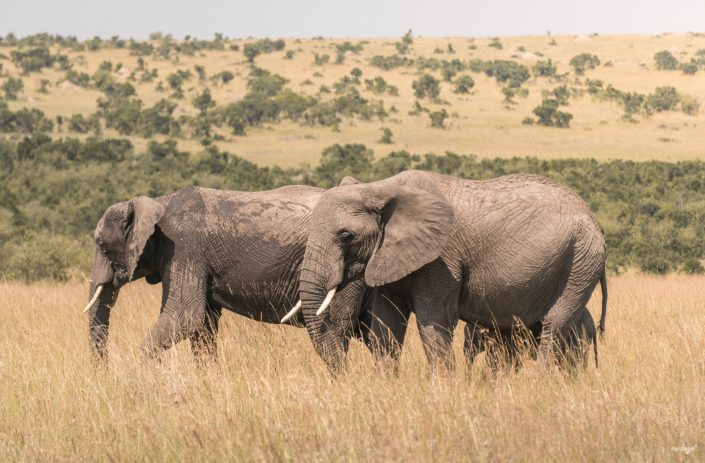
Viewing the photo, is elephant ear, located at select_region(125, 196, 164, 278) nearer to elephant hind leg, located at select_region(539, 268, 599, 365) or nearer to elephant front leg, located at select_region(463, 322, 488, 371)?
elephant front leg, located at select_region(463, 322, 488, 371)

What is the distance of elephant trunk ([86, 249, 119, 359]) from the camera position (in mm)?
8906

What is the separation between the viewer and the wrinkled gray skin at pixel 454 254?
22.5 feet

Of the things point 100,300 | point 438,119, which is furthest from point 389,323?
point 438,119

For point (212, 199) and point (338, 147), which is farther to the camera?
point (338, 147)

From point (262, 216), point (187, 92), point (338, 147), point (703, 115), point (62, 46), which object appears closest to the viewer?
point (262, 216)

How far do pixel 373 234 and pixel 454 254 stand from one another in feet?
1.84

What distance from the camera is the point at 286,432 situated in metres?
5.62

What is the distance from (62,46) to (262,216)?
89986mm

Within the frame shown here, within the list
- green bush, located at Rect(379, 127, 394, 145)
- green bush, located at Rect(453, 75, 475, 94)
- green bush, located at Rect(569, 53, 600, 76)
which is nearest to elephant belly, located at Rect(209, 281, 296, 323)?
green bush, located at Rect(379, 127, 394, 145)

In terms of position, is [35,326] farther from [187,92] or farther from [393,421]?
[187,92]

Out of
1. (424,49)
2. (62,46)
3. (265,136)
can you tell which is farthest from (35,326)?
(424,49)

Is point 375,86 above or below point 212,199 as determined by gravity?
below

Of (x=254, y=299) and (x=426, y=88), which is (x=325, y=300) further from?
(x=426, y=88)

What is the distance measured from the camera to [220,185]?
35094 mm
